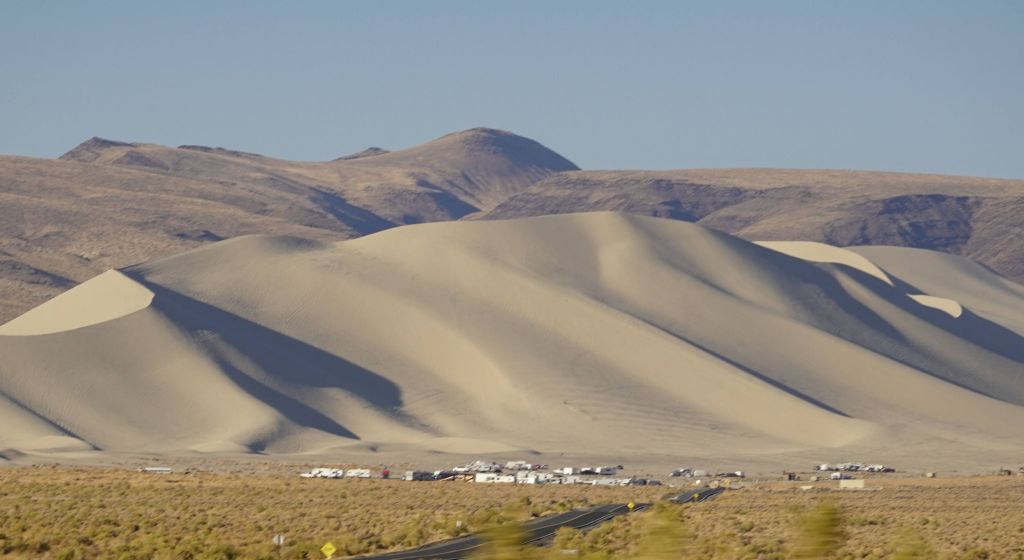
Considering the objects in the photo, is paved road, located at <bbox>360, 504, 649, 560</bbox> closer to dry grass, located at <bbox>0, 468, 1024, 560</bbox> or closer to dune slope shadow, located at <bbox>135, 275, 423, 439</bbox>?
dry grass, located at <bbox>0, 468, 1024, 560</bbox>

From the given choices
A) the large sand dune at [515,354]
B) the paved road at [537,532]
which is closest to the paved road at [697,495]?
the paved road at [537,532]

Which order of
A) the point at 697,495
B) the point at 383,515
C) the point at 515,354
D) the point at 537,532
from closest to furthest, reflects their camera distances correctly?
the point at 537,532 → the point at 383,515 → the point at 697,495 → the point at 515,354

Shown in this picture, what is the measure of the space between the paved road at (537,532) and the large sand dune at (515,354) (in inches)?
1939

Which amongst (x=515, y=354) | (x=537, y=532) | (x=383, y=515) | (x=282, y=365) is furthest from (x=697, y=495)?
(x=282, y=365)

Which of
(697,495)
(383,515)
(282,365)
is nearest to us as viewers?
(383,515)

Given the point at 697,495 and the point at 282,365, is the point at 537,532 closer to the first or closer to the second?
the point at 697,495

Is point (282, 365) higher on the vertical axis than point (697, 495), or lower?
higher

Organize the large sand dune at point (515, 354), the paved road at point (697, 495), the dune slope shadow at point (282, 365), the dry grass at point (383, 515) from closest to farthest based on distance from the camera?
the dry grass at point (383, 515) → the paved road at point (697, 495) → the large sand dune at point (515, 354) → the dune slope shadow at point (282, 365)

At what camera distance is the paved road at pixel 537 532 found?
3400 centimetres

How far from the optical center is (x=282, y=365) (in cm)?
11812

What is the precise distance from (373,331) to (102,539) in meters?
90.3

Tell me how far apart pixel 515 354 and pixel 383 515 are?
7342cm

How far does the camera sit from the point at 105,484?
63281 millimetres

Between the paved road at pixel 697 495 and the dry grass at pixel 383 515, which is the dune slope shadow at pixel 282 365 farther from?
the paved road at pixel 697 495
